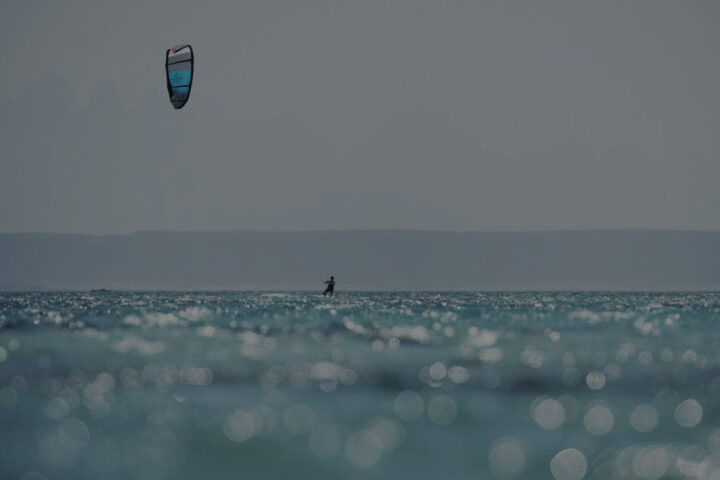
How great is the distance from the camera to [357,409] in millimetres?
23562

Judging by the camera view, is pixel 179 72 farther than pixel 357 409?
Yes

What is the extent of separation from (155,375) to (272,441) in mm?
9781

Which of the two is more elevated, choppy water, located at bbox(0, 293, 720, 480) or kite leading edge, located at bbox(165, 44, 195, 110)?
kite leading edge, located at bbox(165, 44, 195, 110)

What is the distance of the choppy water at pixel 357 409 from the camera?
1777 centimetres

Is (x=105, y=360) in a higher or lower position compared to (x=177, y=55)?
lower

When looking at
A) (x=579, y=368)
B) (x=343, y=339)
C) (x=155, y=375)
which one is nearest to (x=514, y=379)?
(x=579, y=368)

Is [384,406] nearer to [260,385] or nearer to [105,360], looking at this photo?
[260,385]

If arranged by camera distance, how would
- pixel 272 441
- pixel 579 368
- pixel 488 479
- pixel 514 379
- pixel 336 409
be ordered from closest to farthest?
pixel 488 479 → pixel 272 441 → pixel 336 409 → pixel 514 379 → pixel 579 368

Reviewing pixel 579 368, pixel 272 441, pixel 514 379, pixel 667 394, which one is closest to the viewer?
pixel 272 441

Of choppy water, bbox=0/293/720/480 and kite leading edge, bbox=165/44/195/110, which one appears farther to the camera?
kite leading edge, bbox=165/44/195/110

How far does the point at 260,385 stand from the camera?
27172 millimetres

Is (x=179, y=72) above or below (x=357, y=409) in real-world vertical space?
above

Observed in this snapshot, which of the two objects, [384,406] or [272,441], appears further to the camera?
[384,406]

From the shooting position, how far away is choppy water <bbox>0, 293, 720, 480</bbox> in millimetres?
17766
